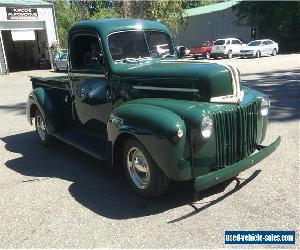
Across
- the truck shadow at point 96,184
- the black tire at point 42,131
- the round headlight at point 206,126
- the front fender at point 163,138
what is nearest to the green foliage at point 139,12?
the black tire at point 42,131

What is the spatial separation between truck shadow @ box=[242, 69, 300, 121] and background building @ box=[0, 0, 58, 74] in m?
17.7

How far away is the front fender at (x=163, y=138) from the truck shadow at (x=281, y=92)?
472 centimetres

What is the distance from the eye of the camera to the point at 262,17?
3769 cm

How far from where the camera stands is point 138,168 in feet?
15.6

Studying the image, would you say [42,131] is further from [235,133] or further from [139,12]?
[139,12]

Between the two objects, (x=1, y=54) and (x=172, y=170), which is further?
(x=1, y=54)

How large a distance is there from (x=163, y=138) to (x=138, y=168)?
788 mm

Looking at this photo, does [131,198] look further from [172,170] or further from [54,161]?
[54,161]

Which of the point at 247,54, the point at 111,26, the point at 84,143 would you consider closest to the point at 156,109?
the point at 111,26

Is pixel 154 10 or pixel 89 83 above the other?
pixel 154 10

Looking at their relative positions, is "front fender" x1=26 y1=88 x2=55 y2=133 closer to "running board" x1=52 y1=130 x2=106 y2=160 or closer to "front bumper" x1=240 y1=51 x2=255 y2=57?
"running board" x1=52 y1=130 x2=106 y2=160

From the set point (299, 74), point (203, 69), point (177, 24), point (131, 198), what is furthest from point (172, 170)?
point (177, 24)

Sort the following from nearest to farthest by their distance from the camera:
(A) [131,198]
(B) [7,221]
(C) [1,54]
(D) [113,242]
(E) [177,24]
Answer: (D) [113,242] < (B) [7,221] < (A) [131,198] < (C) [1,54] < (E) [177,24]

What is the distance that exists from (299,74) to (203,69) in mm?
13069
